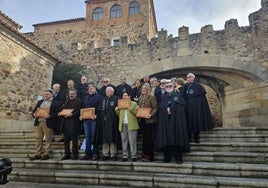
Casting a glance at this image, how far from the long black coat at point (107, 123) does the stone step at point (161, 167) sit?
0.48m

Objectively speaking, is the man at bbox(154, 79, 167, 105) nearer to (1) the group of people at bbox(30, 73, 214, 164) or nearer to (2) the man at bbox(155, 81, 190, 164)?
(1) the group of people at bbox(30, 73, 214, 164)

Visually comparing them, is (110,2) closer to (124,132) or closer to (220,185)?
(124,132)

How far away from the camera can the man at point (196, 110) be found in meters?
4.52

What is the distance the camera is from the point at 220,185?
115 inches

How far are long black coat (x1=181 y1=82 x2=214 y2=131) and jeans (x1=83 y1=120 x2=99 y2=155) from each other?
6.77ft

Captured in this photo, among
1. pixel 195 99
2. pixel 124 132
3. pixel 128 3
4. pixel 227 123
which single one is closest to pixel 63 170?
pixel 124 132

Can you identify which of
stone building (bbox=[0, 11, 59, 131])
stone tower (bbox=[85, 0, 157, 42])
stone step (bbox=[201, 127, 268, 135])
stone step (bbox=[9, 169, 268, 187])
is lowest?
stone step (bbox=[9, 169, 268, 187])

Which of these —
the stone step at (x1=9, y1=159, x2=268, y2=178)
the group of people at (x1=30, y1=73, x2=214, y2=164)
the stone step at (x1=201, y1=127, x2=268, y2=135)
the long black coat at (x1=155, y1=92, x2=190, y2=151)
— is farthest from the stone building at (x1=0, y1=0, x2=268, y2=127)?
the stone step at (x1=9, y1=159, x2=268, y2=178)

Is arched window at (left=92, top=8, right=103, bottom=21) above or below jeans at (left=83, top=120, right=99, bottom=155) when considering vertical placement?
above

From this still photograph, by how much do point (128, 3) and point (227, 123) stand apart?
13.9m

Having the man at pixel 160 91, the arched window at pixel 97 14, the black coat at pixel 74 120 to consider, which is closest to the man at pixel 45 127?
the black coat at pixel 74 120

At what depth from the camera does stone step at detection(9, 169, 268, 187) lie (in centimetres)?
295

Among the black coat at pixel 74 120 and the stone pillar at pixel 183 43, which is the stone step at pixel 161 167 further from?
the stone pillar at pixel 183 43

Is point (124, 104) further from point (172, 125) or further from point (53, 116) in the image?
point (53, 116)
